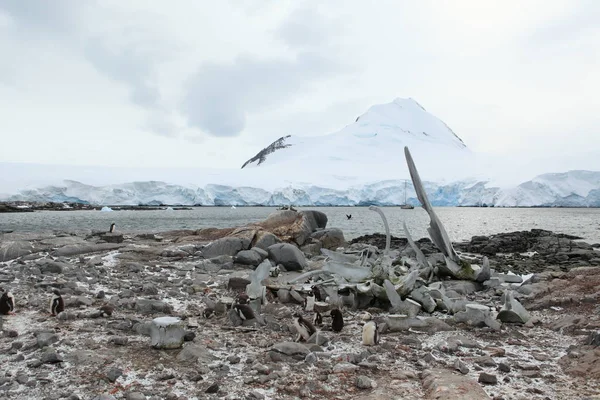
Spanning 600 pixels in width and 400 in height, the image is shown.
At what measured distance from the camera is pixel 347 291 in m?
7.15

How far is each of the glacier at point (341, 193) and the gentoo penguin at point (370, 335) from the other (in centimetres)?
7048

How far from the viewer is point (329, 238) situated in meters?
16.8

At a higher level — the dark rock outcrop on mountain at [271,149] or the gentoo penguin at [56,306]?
the dark rock outcrop on mountain at [271,149]

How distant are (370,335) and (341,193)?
75724 millimetres

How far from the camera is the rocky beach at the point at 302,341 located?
11.9 feet

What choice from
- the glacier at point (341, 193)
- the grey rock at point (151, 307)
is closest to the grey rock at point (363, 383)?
the grey rock at point (151, 307)

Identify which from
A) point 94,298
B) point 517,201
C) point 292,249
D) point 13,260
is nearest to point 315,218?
point 292,249

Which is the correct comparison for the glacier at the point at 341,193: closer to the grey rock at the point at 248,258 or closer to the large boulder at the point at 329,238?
the large boulder at the point at 329,238

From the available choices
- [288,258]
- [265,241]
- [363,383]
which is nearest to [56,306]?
[363,383]

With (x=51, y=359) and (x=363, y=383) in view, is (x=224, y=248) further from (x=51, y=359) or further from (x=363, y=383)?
(x=363, y=383)

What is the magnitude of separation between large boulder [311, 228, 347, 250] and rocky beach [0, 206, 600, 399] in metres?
6.80

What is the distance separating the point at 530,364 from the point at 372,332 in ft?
5.18

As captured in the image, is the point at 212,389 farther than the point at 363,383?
No

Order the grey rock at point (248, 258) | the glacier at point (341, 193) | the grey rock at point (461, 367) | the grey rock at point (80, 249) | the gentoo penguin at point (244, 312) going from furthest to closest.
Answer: the glacier at point (341, 193) < the grey rock at point (80, 249) < the grey rock at point (248, 258) < the gentoo penguin at point (244, 312) < the grey rock at point (461, 367)
